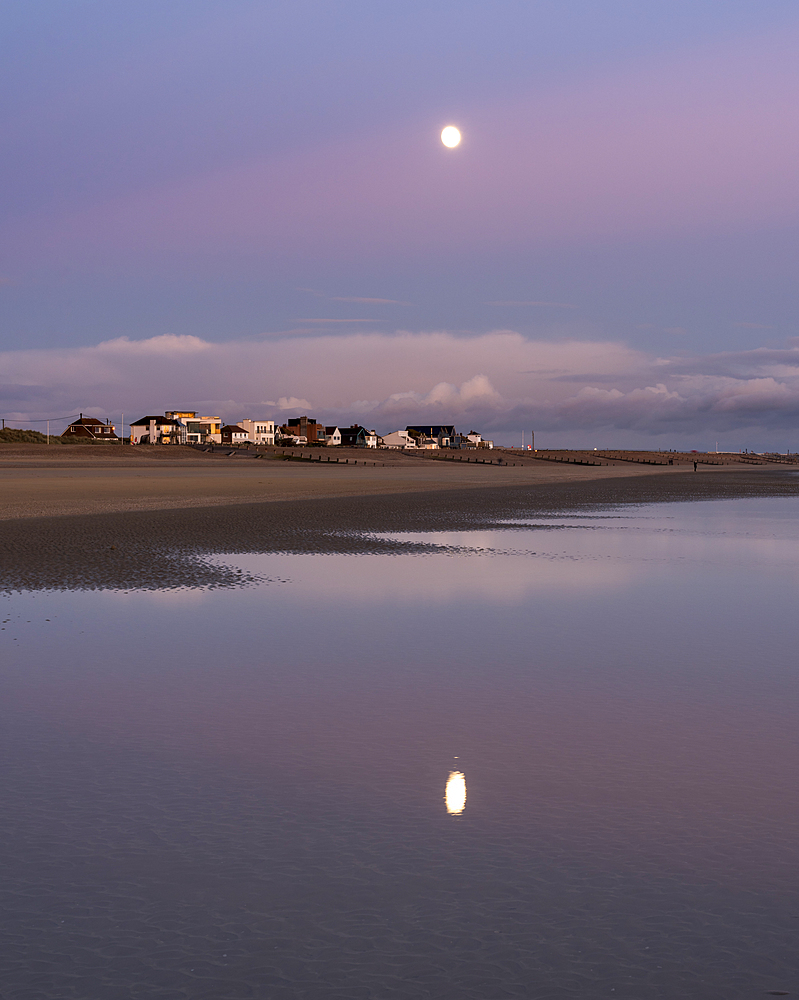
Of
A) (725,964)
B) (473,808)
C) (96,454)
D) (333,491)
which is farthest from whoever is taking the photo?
(96,454)

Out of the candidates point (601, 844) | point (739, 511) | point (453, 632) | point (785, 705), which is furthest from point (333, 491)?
point (601, 844)

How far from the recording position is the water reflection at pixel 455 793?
264 inches

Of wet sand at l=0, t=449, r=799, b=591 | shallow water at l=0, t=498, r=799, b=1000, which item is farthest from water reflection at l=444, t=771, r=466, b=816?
wet sand at l=0, t=449, r=799, b=591

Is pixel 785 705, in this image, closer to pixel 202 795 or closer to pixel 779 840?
pixel 779 840

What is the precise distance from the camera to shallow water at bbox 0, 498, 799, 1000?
4.68 metres

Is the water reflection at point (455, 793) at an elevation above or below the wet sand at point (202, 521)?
below

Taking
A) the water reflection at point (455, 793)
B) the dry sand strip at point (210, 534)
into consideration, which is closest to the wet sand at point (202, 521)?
the dry sand strip at point (210, 534)

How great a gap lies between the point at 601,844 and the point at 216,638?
7.65 meters

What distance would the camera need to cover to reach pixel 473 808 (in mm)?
6723

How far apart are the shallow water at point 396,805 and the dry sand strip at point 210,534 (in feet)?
14.9

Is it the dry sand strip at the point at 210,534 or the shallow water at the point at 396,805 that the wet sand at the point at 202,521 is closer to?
the dry sand strip at the point at 210,534

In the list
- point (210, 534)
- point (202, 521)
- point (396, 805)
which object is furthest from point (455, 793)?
point (202, 521)

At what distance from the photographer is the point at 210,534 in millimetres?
27172

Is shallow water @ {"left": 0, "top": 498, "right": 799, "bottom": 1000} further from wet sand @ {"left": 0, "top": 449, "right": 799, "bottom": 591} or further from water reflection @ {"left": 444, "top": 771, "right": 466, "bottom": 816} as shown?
wet sand @ {"left": 0, "top": 449, "right": 799, "bottom": 591}
